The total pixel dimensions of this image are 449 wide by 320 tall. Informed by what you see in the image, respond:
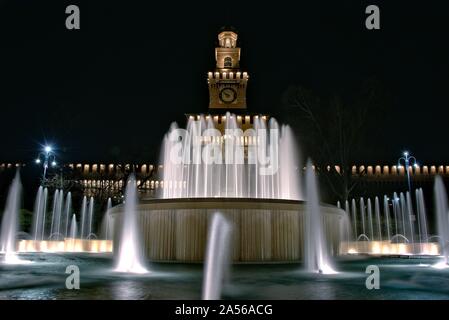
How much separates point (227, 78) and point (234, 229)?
48.0 metres

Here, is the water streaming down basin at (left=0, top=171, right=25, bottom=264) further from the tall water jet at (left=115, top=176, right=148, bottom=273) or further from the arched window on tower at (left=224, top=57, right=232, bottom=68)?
the arched window on tower at (left=224, top=57, right=232, bottom=68)

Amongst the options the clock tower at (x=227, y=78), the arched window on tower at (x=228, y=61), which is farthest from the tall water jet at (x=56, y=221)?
the arched window on tower at (x=228, y=61)

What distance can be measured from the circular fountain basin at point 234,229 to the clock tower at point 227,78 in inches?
1837

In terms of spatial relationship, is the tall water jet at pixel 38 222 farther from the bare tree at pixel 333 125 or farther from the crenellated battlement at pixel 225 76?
the crenellated battlement at pixel 225 76

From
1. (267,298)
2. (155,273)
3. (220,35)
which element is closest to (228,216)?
(155,273)

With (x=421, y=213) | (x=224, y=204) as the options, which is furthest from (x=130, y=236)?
(x=421, y=213)

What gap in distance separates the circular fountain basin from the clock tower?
46.7 m

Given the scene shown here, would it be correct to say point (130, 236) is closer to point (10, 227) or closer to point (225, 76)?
point (10, 227)

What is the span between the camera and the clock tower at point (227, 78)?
56750 mm

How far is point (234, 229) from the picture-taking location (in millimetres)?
10406
